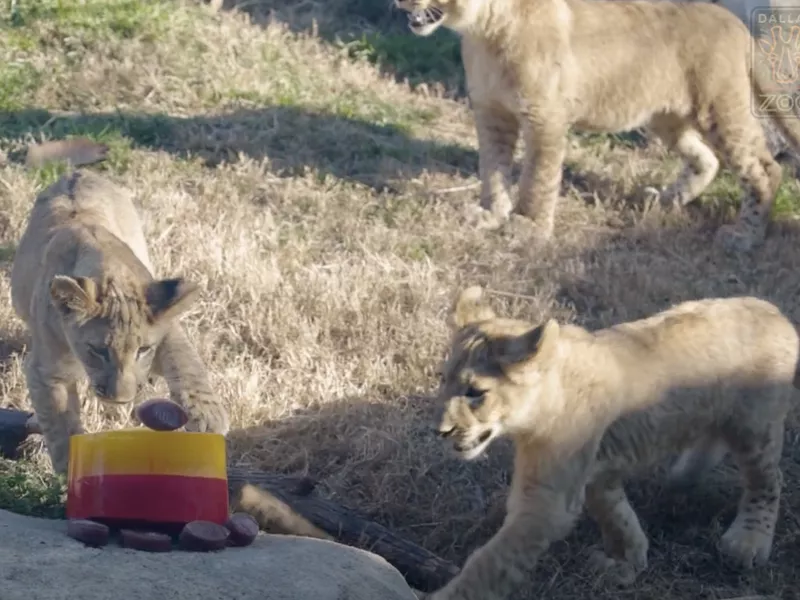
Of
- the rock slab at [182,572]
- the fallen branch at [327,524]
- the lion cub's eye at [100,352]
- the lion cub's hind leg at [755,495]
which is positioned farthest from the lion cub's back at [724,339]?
the lion cub's eye at [100,352]

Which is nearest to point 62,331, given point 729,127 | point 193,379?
point 193,379

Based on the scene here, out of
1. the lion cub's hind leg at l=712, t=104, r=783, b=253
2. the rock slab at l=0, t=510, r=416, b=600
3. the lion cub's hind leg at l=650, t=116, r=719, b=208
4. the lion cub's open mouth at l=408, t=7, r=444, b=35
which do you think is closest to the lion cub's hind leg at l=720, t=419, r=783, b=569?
the rock slab at l=0, t=510, r=416, b=600

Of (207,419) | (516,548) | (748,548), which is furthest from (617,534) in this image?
(207,419)

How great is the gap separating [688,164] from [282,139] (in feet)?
7.62

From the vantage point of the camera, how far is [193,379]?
14.9 ft

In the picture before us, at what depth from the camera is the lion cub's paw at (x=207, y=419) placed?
14.8ft

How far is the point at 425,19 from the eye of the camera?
6.65 meters

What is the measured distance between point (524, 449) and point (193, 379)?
1.22 meters

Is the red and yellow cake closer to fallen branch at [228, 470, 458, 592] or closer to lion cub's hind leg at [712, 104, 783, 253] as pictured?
fallen branch at [228, 470, 458, 592]

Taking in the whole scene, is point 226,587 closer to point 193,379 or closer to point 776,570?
point 193,379

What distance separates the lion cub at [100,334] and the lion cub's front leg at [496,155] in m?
2.67

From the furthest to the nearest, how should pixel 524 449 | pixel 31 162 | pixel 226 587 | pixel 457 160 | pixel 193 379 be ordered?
1. pixel 457 160
2. pixel 31 162
3. pixel 193 379
4. pixel 524 449
5. pixel 226 587

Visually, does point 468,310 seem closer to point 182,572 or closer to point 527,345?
point 527,345

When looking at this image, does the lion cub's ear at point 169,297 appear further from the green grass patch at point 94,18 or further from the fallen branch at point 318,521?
the green grass patch at point 94,18
